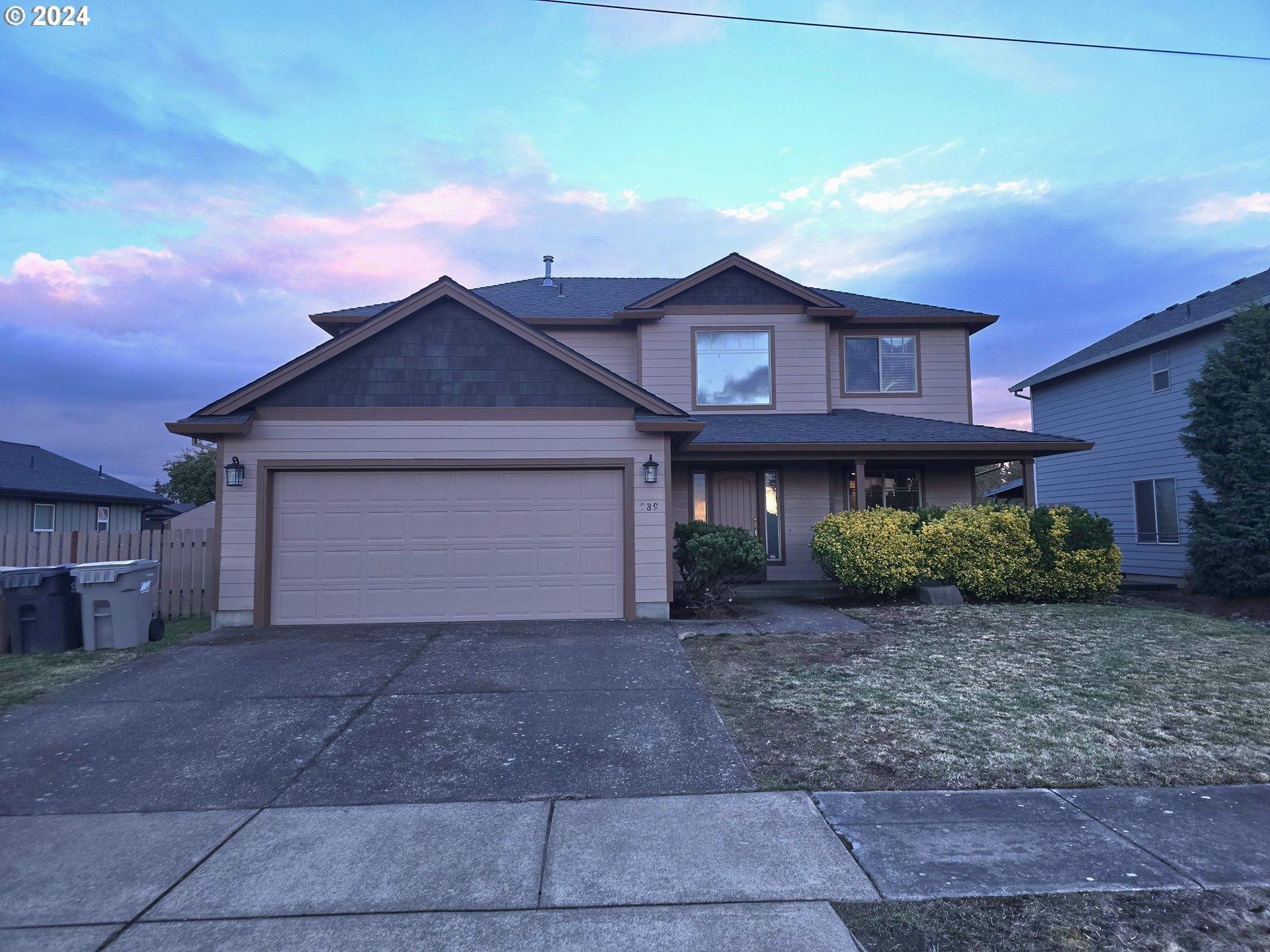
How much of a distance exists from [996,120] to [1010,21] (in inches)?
185

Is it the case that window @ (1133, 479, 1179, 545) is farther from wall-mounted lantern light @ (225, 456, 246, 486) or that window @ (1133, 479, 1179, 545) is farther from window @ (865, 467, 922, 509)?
wall-mounted lantern light @ (225, 456, 246, 486)

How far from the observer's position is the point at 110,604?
29.0 ft

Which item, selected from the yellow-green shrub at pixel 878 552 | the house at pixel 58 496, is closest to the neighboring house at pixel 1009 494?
the yellow-green shrub at pixel 878 552

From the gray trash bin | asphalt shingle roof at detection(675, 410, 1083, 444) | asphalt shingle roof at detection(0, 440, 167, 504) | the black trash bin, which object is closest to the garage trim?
the gray trash bin

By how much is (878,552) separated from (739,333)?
5.54 metres

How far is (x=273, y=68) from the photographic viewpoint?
1137cm

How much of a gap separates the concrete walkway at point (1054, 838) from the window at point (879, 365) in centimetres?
1157

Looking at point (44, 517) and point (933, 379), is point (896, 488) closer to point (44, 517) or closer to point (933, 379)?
point (933, 379)

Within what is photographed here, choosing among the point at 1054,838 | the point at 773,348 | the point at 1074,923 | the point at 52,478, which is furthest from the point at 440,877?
the point at 52,478

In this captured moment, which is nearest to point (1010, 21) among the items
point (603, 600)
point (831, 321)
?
point (831, 321)

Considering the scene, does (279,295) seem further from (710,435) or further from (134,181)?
(710,435)

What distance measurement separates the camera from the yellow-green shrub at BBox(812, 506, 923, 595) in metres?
11.1

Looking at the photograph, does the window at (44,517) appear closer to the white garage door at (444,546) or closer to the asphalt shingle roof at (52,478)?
the asphalt shingle roof at (52,478)

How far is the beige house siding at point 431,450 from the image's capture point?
9.44 metres
